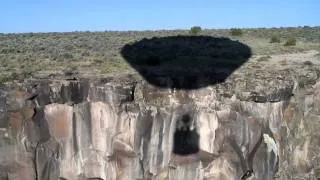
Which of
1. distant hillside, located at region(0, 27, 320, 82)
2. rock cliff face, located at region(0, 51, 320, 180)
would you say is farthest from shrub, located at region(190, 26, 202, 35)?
rock cliff face, located at region(0, 51, 320, 180)

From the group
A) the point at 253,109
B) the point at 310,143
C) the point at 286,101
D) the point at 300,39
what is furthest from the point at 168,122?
the point at 300,39

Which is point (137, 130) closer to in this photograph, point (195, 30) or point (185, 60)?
point (185, 60)

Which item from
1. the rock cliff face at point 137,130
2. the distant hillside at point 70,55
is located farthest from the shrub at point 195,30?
the rock cliff face at point 137,130

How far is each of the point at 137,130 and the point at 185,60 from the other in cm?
626

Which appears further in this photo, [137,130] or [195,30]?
[195,30]

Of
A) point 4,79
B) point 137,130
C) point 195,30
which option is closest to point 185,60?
point 137,130

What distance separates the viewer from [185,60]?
27.4m

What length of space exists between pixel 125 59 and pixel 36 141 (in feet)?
23.6

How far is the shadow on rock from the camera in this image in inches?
905

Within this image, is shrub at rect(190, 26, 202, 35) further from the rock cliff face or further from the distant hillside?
the rock cliff face

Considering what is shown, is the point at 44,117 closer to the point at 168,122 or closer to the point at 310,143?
the point at 168,122

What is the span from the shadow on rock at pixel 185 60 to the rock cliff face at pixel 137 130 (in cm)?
57

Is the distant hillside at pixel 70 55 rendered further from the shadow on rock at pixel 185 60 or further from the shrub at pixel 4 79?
the shadow on rock at pixel 185 60

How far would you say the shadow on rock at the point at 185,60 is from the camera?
75.4ft
